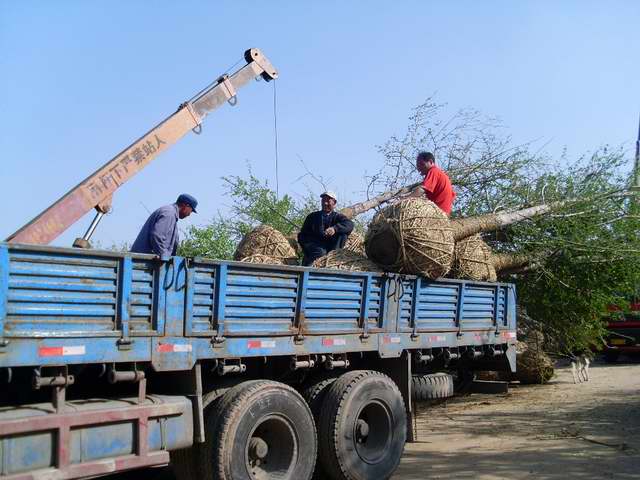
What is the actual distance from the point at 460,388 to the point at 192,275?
506cm

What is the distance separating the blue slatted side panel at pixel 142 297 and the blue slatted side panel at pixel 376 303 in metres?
2.37

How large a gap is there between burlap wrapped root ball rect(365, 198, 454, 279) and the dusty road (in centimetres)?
192

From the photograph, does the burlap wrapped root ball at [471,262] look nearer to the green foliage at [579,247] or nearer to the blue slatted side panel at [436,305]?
the blue slatted side panel at [436,305]

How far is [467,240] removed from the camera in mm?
8867

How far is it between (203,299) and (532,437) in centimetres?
504

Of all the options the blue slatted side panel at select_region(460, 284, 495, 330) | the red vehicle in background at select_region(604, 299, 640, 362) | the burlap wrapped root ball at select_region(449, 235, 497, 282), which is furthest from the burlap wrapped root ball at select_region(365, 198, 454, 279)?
the red vehicle in background at select_region(604, 299, 640, 362)

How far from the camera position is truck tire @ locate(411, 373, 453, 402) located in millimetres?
7660

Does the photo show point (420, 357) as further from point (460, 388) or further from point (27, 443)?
point (27, 443)

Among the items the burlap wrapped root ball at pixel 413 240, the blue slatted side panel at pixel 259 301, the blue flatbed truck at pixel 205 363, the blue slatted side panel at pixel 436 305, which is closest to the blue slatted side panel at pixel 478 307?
the blue slatted side panel at pixel 436 305

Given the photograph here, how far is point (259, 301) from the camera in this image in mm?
5648

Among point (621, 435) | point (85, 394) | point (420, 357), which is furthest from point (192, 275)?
point (621, 435)

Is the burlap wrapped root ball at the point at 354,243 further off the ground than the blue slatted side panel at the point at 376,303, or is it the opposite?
the burlap wrapped root ball at the point at 354,243

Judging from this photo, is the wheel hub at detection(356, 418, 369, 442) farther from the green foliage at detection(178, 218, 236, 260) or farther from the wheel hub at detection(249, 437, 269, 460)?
the green foliage at detection(178, 218, 236, 260)

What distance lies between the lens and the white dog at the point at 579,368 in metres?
14.1
